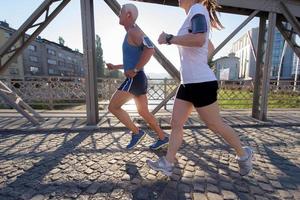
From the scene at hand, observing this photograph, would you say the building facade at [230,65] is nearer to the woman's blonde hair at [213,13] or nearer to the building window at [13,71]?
the building window at [13,71]

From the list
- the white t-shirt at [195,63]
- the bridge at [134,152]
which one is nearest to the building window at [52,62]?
the bridge at [134,152]

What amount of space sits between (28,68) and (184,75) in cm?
5287

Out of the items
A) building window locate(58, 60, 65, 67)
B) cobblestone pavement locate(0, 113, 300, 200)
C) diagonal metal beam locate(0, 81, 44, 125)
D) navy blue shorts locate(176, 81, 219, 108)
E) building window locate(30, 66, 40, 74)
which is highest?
building window locate(58, 60, 65, 67)

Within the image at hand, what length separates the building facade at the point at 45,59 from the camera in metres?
44.4

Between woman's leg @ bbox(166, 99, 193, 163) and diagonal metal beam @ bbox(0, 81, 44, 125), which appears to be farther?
diagonal metal beam @ bbox(0, 81, 44, 125)

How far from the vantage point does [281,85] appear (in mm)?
10070

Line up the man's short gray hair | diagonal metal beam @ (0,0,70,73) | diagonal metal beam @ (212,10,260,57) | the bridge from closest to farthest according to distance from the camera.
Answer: the bridge < the man's short gray hair < diagonal metal beam @ (0,0,70,73) < diagonal metal beam @ (212,10,260,57)

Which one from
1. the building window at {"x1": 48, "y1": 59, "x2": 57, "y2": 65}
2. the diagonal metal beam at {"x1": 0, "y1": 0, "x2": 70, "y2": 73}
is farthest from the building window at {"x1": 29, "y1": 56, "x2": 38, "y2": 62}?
the diagonal metal beam at {"x1": 0, "y1": 0, "x2": 70, "y2": 73}

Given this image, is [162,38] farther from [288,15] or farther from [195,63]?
[288,15]

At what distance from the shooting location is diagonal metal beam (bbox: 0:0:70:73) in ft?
14.8

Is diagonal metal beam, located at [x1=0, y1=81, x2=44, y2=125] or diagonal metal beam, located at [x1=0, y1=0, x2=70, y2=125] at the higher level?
diagonal metal beam, located at [x1=0, y1=0, x2=70, y2=125]

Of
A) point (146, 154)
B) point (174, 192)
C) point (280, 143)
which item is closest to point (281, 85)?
point (280, 143)

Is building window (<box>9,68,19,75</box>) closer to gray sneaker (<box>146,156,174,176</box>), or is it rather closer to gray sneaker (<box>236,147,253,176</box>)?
gray sneaker (<box>146,156,174,176</box>)

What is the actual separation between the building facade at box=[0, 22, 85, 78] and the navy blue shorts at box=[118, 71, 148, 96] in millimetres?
39577
